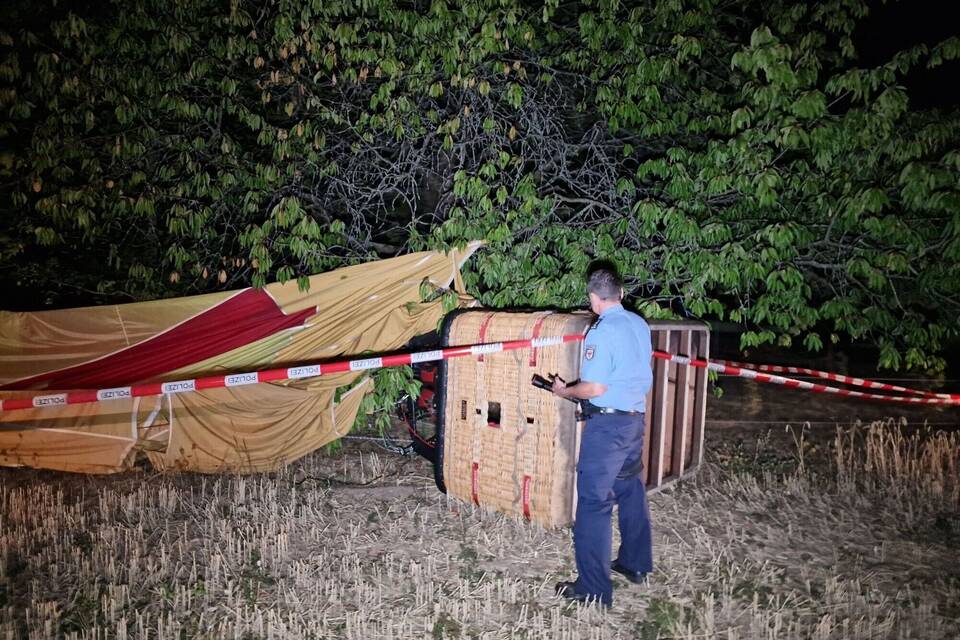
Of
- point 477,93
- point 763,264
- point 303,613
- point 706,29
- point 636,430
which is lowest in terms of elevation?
point 303,613

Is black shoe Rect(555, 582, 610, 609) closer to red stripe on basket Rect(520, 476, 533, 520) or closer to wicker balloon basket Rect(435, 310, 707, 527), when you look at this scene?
wicker balloon basket Rect(435, 310, 707, 527)

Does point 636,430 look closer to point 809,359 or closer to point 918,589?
point 918,589

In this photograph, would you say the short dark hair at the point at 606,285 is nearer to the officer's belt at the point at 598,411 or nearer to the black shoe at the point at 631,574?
the officer's belt at the point at 598,411

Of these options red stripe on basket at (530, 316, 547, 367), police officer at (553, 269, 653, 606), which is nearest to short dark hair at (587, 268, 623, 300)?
police officer at (553, 269, 653, 606)

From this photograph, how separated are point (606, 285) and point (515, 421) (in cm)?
137

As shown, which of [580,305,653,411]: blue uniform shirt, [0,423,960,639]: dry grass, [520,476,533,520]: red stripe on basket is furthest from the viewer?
[520,476,533,520]: red stripe on basket

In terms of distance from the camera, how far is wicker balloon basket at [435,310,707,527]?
4.51 metres

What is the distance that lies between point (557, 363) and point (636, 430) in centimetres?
83

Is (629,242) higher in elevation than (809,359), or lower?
higher

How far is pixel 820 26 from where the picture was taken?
24.3 ft

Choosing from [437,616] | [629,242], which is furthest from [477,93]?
[437,616]

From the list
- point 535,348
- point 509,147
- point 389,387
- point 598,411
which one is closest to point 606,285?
point 598,411

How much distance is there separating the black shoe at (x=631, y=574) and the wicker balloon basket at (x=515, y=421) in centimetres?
49

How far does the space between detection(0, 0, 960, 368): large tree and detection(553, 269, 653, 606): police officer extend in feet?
7.09
